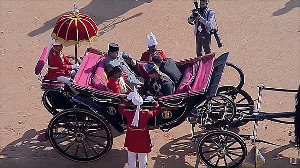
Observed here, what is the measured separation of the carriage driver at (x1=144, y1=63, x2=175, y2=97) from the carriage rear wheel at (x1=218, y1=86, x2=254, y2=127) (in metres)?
1.08

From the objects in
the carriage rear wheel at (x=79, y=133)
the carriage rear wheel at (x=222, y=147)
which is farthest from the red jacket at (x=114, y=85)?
the carriage rear wheel at (x=222, y=147)

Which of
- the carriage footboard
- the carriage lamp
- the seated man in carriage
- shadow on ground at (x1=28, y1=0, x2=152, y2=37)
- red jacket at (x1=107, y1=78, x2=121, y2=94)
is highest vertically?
shadow on ground at (x1=28, y1=0, x2=152, y2=37)

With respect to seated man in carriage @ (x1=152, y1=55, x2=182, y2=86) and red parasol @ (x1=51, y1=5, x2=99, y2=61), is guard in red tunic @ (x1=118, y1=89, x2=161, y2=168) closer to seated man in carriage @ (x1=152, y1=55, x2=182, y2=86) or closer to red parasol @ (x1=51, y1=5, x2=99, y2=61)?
seated man in carriage @ (x1=152, y1=55, x2=182, y2=86)

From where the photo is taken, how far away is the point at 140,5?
12555 millimetres

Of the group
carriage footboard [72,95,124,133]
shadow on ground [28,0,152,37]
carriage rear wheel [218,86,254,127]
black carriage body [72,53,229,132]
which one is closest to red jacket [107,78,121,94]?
black carriage body [72,53,229,132]

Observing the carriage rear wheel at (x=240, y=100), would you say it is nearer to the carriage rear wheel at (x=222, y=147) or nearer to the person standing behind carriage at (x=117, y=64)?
the carriage rear wheel at (x=222, y=147)

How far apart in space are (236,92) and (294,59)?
8.82ft

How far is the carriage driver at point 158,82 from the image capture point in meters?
7.45

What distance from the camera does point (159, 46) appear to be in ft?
35.9

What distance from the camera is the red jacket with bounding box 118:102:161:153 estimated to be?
23.3 ft

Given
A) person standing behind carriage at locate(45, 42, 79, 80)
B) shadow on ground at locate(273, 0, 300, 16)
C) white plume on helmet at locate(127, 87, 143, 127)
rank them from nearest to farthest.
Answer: white plume on helmet at locate(127, 87, 143, 127) < person standing behind carriage at locate(45, 42, 79, 80) < shadow on ground at locate(273, 0, 300, 16)

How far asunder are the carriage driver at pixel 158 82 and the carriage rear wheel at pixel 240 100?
1.08 metres

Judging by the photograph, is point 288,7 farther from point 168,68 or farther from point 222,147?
point 222,147

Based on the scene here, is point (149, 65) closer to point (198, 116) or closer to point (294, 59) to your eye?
point (198, 116)
